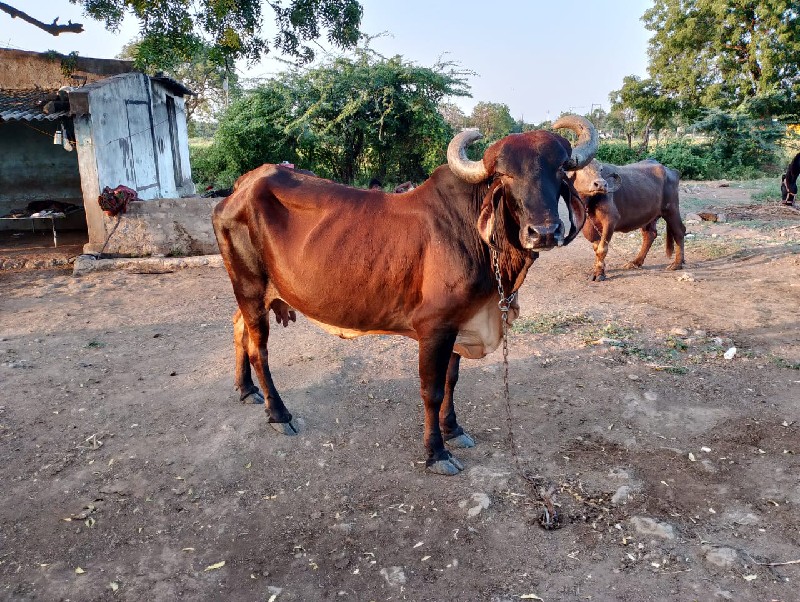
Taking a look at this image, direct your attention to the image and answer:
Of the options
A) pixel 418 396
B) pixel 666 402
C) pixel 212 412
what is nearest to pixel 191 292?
pixel 212 412

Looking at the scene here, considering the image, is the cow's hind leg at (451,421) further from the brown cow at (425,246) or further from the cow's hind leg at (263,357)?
the cow's hind leg at (263,357)

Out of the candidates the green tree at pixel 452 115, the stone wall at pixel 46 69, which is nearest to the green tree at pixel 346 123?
the green tree at pixel 452 115

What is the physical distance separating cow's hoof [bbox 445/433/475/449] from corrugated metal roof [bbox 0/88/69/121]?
9502mm

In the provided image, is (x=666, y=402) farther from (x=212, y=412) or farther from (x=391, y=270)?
(x=212, y=412)

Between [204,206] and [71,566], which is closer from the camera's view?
[71,566]

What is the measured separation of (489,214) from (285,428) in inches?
90.2

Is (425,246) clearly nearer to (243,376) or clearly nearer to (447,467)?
(447,467)

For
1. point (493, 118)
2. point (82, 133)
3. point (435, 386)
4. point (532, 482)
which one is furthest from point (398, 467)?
point (493, 118)

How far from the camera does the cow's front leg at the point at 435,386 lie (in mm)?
3656

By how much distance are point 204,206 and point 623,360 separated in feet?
24.6

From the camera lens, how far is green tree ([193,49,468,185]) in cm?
1698

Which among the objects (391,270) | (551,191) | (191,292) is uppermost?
(551,191)

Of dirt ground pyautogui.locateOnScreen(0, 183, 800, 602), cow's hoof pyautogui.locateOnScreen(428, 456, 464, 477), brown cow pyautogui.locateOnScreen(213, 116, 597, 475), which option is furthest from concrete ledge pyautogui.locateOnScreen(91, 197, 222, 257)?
cow's hoof pyautogui.locateOnScreen(428, 456, 464, 477)

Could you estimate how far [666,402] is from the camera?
4777 mm
